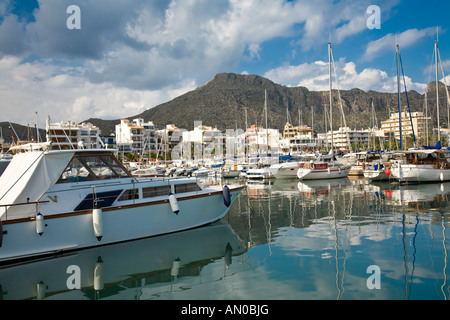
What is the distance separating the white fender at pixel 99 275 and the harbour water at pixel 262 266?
→ 0.09ft

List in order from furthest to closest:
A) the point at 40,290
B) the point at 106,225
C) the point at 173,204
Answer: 1. the point at 173,204
2. the point at 106,225
3. the point at 40,290

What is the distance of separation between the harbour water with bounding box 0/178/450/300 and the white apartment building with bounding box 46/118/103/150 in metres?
4.19

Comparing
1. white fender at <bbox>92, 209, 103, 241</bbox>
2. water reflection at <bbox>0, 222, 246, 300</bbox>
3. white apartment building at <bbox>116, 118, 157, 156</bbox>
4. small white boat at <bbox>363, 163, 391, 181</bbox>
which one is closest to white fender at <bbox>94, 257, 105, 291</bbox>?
water reflection at <bbox>0, 222, 246, 300</bbox>

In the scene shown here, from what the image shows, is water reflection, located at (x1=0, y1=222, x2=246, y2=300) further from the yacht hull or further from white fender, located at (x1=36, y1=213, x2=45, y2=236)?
white fender, located at (x1=36, y1=213, x2=45, y2=236)

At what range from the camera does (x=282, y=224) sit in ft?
47.0

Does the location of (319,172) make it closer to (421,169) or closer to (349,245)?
(421,169)

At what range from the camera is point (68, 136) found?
108ft

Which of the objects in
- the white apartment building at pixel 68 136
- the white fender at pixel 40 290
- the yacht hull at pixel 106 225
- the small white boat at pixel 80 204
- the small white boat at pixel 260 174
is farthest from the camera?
Answer: the small white boat at pixel 260 174

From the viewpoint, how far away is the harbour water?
293 inches

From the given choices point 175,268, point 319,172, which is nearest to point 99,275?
point 175,268

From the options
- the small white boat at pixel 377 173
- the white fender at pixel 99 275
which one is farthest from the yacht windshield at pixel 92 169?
the small white boat at pixel 377 173

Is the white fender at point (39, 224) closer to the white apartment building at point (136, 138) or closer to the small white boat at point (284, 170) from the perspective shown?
the small white boat at point (284, 170)

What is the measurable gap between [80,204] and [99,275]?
120 inches

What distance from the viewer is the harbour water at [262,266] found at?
7441mm
